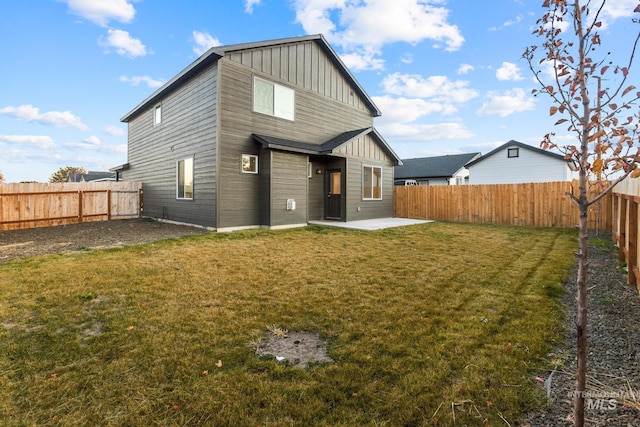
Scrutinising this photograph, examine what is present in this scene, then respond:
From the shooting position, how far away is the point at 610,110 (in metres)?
1.50

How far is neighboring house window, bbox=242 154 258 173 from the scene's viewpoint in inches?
396

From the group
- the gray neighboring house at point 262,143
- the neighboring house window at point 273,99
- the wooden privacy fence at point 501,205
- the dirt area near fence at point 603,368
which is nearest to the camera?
the dirt area near fence at point 603,368

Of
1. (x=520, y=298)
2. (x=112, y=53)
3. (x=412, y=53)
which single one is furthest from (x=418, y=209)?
(x=112, y=53)

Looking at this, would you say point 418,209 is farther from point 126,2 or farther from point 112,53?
point 112,53

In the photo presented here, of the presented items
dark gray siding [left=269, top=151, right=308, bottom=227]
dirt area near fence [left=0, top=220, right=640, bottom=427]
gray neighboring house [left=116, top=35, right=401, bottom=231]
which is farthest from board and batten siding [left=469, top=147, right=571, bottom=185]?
dirt area near fence [left=0, top=220, right=640, bottom=427]

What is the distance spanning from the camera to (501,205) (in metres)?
12.8

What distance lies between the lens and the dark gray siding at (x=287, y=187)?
1017 cm

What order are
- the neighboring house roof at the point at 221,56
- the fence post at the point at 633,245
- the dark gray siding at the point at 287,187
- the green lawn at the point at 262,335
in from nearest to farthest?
1. the green lawn at the point at 262,335
2. the fence post at the point at 633,245
3. the neighboring house roof at the point at 221,56
4. the dark gray siding at the point at 287,187

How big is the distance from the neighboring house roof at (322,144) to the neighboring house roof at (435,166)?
13401 mm

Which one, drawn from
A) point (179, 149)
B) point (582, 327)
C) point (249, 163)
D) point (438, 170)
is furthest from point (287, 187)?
point (438, 170)

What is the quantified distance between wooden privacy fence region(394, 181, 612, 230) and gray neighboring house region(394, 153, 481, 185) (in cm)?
1242

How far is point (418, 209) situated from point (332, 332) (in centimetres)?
1323

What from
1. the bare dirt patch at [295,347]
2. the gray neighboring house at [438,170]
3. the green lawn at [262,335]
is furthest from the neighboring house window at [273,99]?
the gray neighboring house at [438,170]

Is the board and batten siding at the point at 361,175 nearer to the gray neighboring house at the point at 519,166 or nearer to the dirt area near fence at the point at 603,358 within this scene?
the dirt area near fence at the point at 603,358
